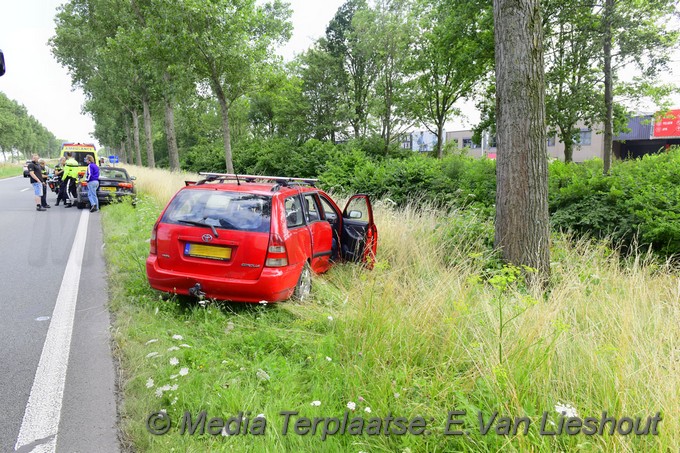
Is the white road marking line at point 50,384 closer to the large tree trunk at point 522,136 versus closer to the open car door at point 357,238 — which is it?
the open car door at point 357,238

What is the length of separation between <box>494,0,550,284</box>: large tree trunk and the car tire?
2.42 m

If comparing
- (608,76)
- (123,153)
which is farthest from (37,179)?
(123,153)

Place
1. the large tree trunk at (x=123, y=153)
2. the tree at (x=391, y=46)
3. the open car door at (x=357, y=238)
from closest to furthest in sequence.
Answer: the open car door at (x=357, y=238), the tree at (x=391, y=46), the large tree trunk at (x=123, y=153)

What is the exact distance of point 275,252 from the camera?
173 inches

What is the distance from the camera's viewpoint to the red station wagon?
171 inches

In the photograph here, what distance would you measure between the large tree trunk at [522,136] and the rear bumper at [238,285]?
275 cm

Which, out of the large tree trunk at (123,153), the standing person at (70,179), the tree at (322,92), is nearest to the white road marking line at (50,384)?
the standing person at (70,179)

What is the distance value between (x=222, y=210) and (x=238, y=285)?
870mm

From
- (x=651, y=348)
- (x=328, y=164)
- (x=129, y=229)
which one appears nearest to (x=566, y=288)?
(x=651, y=348)

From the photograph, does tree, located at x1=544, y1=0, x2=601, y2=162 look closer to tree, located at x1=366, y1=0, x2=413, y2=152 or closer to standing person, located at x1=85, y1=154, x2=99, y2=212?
tree, located at x1=366, y1=0, x2=413, y2=152

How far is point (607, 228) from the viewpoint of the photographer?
6.95 meters

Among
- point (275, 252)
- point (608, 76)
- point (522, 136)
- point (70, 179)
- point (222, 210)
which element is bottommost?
point (275, 252)

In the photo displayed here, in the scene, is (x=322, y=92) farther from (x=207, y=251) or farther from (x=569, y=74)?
(x=207, y=251)

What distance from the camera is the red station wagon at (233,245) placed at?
4352 mm
